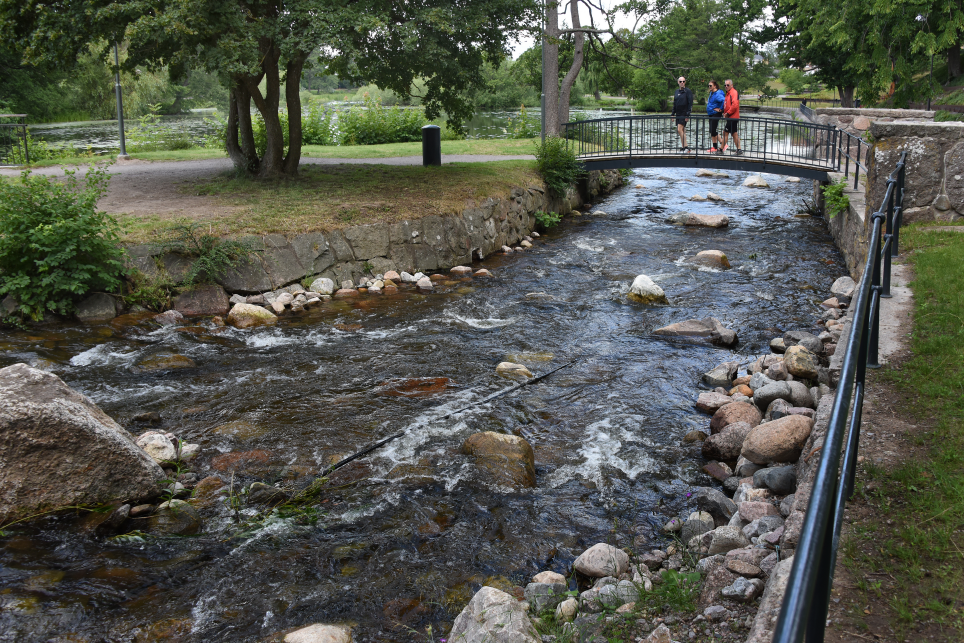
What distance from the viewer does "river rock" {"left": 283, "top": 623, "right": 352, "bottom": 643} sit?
13.2ft

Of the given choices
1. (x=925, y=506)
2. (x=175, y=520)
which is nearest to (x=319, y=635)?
(x=175, y=520)

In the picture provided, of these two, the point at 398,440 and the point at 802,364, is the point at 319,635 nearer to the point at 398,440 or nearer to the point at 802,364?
the point at 398,440

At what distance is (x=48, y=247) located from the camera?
32.7ft

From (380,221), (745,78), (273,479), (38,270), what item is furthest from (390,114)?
(745,78)

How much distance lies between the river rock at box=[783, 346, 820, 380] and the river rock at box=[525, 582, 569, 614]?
4040 millimetres

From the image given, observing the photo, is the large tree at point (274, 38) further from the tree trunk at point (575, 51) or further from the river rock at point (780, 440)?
the river rock at point (780, 440)

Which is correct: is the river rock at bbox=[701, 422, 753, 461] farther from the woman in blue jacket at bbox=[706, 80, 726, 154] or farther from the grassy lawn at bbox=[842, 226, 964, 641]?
the woman in blue jacket at bbox=[706, 80, 726, 154]

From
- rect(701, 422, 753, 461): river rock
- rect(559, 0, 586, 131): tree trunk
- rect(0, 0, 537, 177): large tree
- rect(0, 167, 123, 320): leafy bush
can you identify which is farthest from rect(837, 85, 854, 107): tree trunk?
rect(0, 167, 123, 320): leafy bush

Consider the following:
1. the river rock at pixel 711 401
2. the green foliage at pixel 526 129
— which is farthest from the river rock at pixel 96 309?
the green foliage at pixel 526 129

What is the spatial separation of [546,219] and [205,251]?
8.26 meters

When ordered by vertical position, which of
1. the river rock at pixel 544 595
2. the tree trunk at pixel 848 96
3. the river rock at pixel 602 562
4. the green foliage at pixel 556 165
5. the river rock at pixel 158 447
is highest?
the tree trunk at pixel 848 96

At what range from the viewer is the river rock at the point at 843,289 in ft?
34.6

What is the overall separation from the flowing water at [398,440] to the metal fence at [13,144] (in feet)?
42.8

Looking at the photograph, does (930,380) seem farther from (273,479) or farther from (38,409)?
(38,409)
